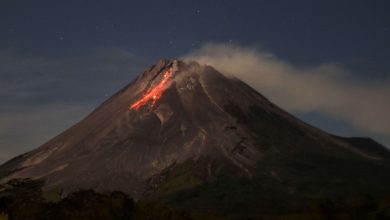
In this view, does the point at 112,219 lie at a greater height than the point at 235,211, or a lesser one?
lesser

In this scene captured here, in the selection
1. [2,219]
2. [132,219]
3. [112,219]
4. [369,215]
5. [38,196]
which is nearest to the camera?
[2,219]

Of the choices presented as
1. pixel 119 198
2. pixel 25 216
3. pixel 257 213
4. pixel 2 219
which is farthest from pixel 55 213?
pixel 257 213

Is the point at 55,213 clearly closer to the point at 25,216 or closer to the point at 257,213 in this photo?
the point at 25,216

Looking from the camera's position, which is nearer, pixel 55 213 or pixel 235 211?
pixel 55 213

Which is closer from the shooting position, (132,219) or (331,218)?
(132,219)

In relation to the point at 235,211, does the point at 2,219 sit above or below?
below

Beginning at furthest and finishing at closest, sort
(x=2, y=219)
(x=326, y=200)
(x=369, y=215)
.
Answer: (x=326, y=200) < (x=369, y=215) < (x=2, y=219)

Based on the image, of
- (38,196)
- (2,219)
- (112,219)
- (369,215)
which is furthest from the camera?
(369,215)

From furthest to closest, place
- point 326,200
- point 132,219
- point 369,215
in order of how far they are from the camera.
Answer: point 326,200 → point 369,215 → point 132,219

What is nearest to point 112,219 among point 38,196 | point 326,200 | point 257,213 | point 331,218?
point 38,196

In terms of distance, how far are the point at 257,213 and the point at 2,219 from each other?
154 metres

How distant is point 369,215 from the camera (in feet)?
323

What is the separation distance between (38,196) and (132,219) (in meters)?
11.9

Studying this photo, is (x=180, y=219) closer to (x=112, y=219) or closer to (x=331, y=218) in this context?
(x=112, y=219)
